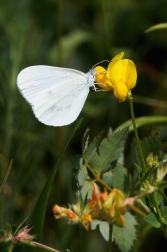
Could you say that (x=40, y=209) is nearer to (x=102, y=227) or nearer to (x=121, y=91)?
(x=102, y=227)

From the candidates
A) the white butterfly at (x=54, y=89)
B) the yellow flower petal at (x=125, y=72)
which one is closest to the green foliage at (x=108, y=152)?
the yellow flower petal at (x=125, y=72)

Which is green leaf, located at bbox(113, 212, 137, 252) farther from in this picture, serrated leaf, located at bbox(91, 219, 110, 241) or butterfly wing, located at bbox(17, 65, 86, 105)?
butterfly wing, located at bbox(17, 65, 86, 105)

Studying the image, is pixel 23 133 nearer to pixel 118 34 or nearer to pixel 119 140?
pixel 119 140

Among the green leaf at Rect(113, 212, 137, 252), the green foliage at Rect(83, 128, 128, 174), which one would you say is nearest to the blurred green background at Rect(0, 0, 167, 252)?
the green leaf at Rect(113, 212, 137, 252)

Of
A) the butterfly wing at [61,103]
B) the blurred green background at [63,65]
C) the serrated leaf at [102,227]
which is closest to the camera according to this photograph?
the serrated leaf at [102,227]

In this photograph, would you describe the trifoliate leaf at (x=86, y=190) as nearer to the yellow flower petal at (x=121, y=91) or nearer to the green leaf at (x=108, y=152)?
the green leaf at (x=108, y=152)

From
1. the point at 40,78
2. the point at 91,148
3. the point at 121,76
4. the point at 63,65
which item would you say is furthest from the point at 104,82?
the point at 63,65
